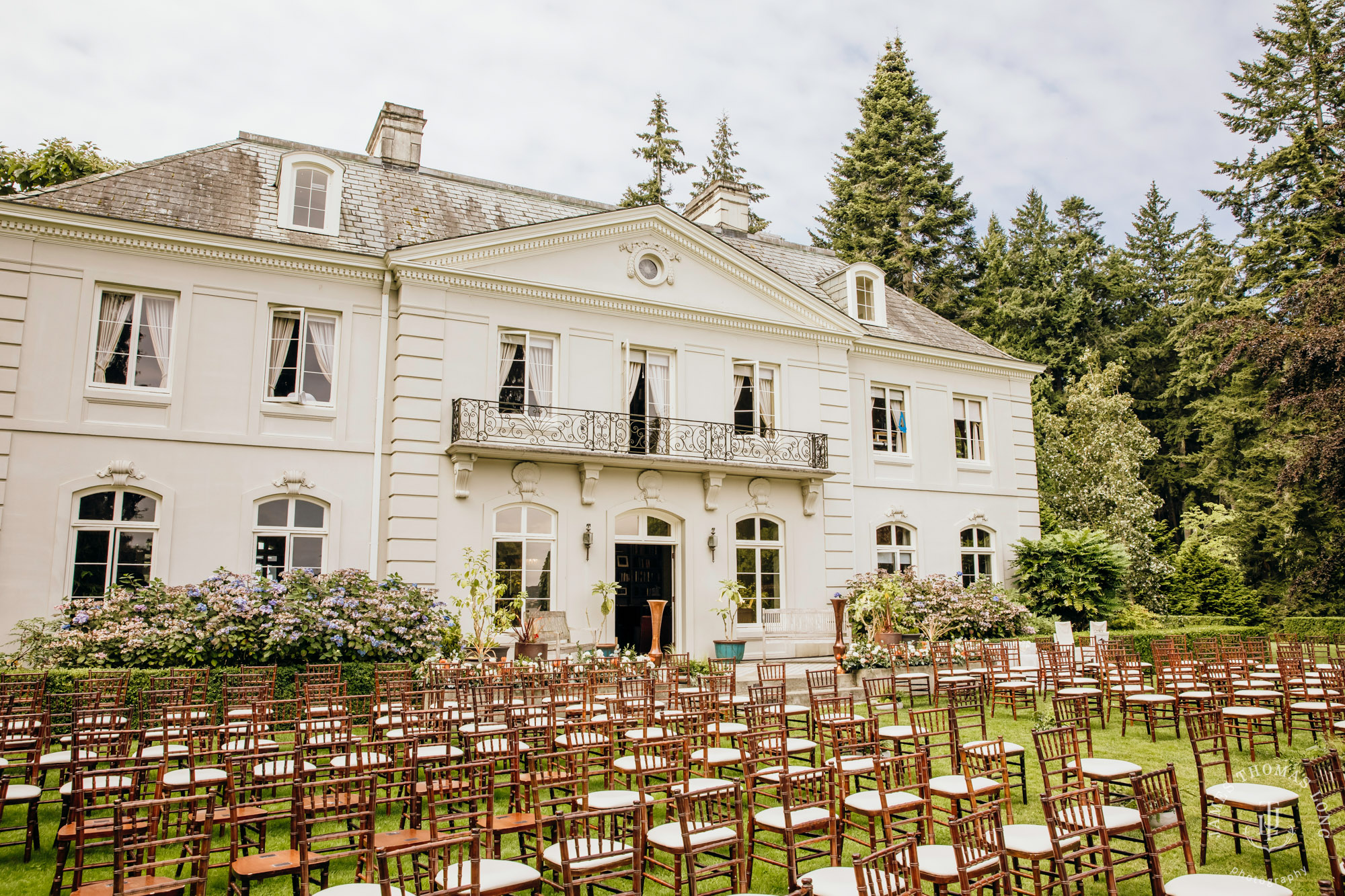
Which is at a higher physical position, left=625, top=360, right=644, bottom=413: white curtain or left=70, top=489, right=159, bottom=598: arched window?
left=625, top=360, right=644, bottom=413: white curtain

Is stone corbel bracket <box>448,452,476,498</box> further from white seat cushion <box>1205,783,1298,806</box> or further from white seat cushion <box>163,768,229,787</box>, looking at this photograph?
white seat cushion <box>1205,783,1298,806</box>

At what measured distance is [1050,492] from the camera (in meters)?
28.8

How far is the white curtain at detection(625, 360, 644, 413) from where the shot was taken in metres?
17.0

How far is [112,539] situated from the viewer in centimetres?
1346

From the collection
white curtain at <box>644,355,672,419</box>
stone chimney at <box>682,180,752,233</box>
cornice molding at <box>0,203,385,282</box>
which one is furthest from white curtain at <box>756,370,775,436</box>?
cornice molding at <box>0,203,385,282</box>

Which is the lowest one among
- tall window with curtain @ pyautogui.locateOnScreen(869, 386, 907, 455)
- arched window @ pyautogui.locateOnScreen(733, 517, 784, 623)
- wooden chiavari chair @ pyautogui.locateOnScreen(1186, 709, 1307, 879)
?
wooden chiavari chair @ pyautogui.locateOnScreen(1186, 709, 1307, 879)

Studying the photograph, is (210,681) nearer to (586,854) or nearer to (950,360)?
(586,854)

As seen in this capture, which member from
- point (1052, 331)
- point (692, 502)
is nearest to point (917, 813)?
point (692, 502)

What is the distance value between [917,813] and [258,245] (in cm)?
1333

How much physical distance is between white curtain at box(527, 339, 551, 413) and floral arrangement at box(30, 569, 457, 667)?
460 centimetres

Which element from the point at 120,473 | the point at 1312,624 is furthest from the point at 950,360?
the point at 120,473

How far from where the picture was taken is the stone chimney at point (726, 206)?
22.3 metres

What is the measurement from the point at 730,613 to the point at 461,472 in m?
5.67

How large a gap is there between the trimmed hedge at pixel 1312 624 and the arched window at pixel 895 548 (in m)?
10.6
